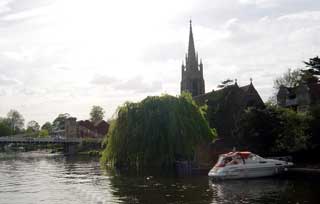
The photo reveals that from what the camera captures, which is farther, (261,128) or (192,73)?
(192,73)

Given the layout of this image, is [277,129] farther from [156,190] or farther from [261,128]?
[156,190]

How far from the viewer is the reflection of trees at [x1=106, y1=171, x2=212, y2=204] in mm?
34406

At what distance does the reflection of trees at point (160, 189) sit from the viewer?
3441 centimetres

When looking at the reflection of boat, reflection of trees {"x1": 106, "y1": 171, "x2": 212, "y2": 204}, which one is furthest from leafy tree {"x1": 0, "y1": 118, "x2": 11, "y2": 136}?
the reflection of boat

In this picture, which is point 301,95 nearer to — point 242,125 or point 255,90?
point 255,90

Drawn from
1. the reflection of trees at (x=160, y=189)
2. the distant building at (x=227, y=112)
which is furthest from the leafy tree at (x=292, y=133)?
the distant building at (x=227, y=112)

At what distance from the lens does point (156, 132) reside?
56219 millimetres

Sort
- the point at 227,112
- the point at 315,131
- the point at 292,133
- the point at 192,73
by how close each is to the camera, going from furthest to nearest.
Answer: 1. the point at 192,73
2. the point at 227,112
3. the point at 315,131
4. the point at 292,133

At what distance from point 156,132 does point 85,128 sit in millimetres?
125184

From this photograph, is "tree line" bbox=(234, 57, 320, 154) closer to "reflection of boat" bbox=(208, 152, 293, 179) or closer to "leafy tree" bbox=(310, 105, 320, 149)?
"leafy tree" bbox=(310, 105, 320, 149)

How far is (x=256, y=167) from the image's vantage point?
49.2 meters

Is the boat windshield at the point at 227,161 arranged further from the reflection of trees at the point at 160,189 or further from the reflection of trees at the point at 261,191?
the reflection of trees at the point at 261,191

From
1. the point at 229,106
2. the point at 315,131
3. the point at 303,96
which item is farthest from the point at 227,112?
the point at 315,131

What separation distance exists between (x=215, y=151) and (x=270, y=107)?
9.59 meters
